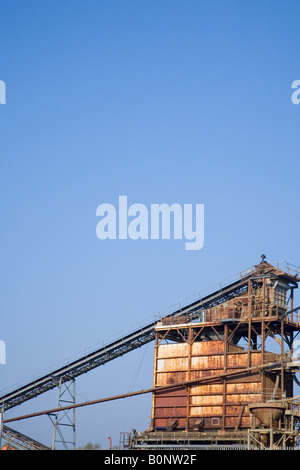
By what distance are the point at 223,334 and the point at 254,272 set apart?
5810 millimetres

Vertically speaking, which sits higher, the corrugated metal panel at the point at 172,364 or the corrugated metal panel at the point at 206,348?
the corrugated metal panel at the point at 206,348

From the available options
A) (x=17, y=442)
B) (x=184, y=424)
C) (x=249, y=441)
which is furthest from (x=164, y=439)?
(x=17, y=442)

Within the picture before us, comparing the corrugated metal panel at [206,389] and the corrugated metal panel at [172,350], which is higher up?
the corrugated metal panel at [172,350]

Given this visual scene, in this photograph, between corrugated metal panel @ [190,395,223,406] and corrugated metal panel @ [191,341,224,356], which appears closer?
corrugated metal panel @ [190,395,223,406]

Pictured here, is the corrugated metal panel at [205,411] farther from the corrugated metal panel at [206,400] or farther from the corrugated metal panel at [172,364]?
the corrugated metal panel at [172,364]

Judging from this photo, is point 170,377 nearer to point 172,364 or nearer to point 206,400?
point 172,364

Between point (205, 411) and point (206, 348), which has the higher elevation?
point (206, 348)

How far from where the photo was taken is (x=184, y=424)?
61625 millimetres

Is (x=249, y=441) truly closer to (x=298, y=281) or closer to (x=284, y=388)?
(x=284, y=388)

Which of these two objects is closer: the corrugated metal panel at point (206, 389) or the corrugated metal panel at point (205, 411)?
the corrugated metal panel at point (205, 411)

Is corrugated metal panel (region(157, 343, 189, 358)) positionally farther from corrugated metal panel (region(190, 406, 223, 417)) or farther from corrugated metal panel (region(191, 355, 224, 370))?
corrugated metal panel (region(190, 406, 223, 417))

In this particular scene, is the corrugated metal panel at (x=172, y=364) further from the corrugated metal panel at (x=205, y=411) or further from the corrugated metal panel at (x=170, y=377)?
the corrugated metal panel at (x=205, y=411)

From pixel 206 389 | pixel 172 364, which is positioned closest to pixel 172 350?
pixel 172 364

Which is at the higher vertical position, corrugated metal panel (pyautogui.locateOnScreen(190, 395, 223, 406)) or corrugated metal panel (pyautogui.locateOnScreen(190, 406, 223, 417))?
corrugated metal panel (pyautogui.locateOnScreen(190, 395, 223, 406))
